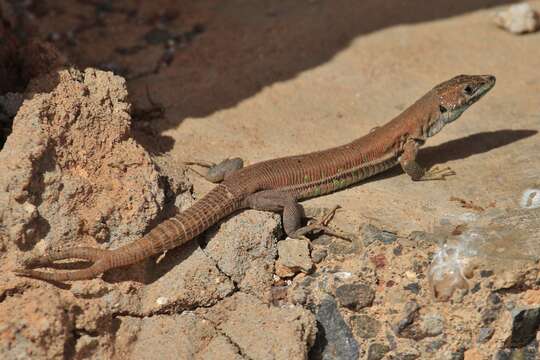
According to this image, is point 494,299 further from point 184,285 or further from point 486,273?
point 184,285

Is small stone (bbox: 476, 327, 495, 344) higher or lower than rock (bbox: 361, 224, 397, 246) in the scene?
lower

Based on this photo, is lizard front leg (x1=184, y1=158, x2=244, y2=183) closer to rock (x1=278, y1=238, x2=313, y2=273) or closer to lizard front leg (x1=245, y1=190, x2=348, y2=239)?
lizard front leg (x1=245, y1=190, x2=348, y2=239)

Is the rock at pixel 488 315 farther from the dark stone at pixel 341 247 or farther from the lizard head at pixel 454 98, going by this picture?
the lizard head at pixel 454 98

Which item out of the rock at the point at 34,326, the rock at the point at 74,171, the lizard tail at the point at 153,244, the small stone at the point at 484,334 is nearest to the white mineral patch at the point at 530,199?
the small stone at the point at 484,334

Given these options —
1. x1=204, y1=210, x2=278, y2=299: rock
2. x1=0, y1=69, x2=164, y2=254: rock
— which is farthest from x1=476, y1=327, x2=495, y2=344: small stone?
x1=0, y1=69, x2=164, y2=254: rock

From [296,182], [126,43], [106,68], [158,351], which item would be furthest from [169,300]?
[126,43]
